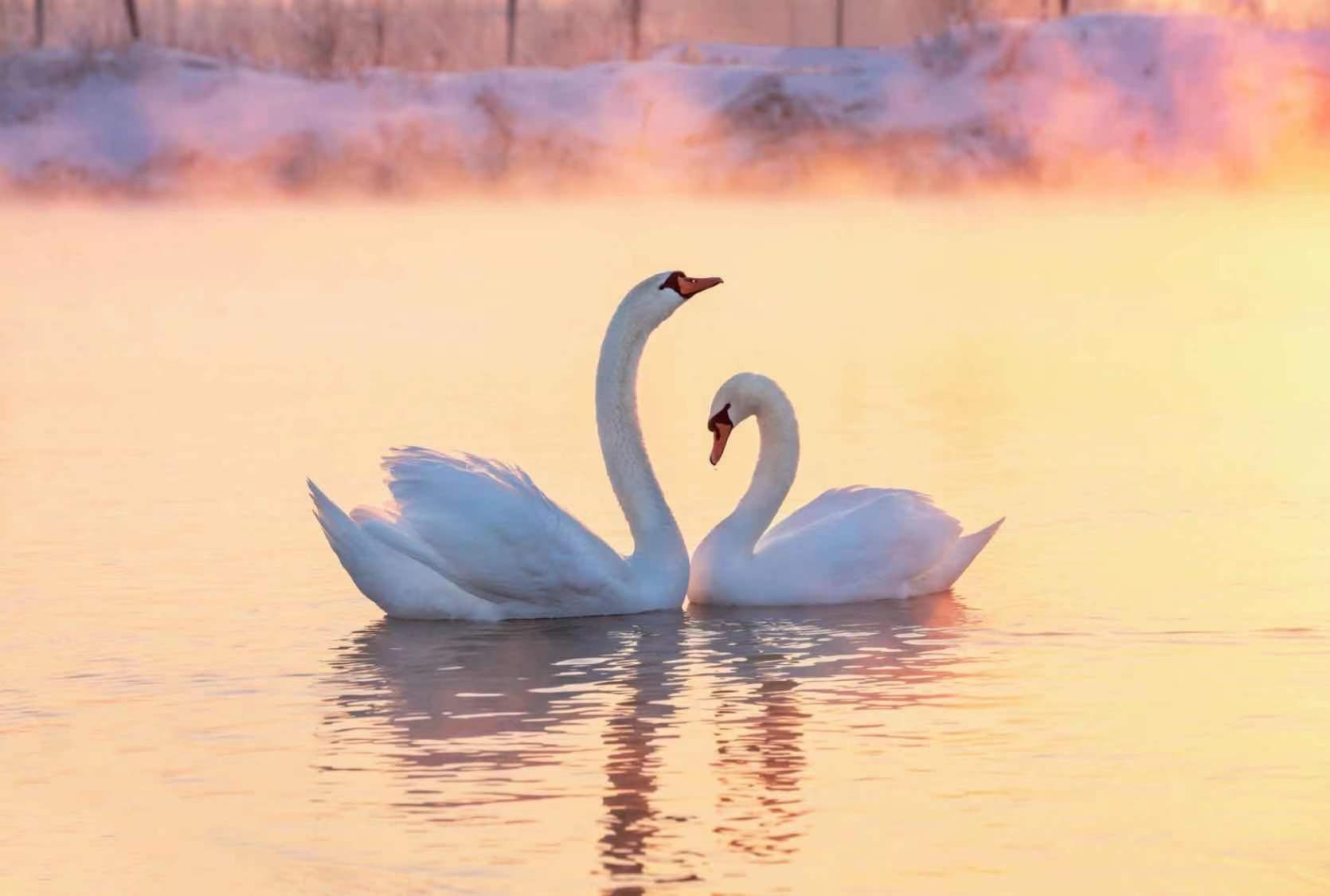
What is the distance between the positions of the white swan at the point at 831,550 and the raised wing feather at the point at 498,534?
1.47 ft

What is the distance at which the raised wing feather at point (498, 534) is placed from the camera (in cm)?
983

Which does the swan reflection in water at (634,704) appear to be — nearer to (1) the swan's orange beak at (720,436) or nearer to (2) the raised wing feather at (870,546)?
(2) the raised wing feather at (870,546)

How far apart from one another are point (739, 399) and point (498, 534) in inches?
54.5

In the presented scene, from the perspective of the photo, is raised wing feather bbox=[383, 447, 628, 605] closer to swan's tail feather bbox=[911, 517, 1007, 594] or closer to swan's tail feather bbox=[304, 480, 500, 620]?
swan's tail feather bbox=[304, 480, 500, 620]

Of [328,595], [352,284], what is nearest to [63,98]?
[352,284]

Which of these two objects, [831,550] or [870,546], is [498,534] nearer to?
[831,550]

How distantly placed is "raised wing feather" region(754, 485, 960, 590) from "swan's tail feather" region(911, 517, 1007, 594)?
0.19ft

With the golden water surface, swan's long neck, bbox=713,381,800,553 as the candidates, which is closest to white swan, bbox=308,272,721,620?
the golden water surface

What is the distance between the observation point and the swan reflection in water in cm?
725

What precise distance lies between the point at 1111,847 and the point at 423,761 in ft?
6.37

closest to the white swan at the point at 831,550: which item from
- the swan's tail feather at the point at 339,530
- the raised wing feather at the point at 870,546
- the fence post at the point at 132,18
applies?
the raised wing feather at the point at 870,546

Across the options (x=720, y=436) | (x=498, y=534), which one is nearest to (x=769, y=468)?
(x=720, y=436)

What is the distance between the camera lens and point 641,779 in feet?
24.9

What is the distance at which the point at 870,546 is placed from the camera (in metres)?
10.3
